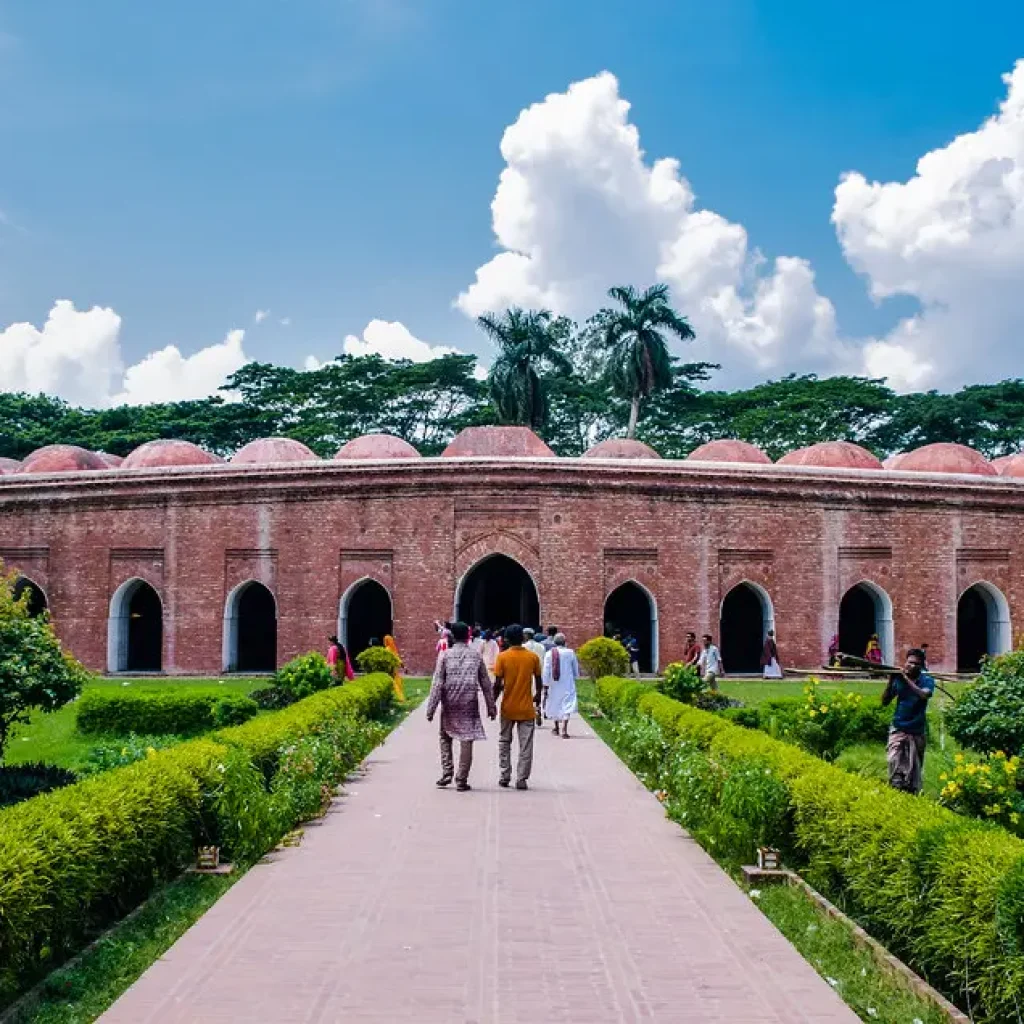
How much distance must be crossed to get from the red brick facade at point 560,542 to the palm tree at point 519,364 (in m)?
14.9

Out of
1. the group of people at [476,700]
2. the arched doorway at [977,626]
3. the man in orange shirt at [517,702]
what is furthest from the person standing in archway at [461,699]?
the arched doorway at [977,626]

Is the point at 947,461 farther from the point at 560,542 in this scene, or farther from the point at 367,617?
the point at 367,617

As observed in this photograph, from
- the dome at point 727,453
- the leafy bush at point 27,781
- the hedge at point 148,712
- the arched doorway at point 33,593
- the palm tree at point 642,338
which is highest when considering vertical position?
the palm tree at point 642,338

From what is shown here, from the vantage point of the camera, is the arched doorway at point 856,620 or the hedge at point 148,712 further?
the arched doorway at point 856,620

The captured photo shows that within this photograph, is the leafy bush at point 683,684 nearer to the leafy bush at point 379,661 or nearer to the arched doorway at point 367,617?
the leafy bush at point 379,661

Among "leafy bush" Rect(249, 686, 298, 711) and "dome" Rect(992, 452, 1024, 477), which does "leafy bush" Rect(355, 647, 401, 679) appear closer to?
"leafy bush" Rect(249, 686, 298, 711)

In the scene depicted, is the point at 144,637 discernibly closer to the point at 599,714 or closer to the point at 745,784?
the point at 599,714

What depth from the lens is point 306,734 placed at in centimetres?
869

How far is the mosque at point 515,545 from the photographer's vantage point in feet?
67.5

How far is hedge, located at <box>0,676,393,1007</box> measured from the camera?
4211mm

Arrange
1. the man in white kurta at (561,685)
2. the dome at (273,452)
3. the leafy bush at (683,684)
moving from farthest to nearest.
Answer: the dome at (273,452), the leafy bush at (683,684), the man in white kurta at (561,685)

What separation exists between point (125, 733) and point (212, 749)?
22.6ft

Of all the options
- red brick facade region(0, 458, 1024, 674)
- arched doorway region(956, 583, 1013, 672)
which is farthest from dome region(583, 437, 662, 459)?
arched doorway region(956, 583, 1013, 672)

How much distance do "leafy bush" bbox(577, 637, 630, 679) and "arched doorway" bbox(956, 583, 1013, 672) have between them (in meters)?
7.87
